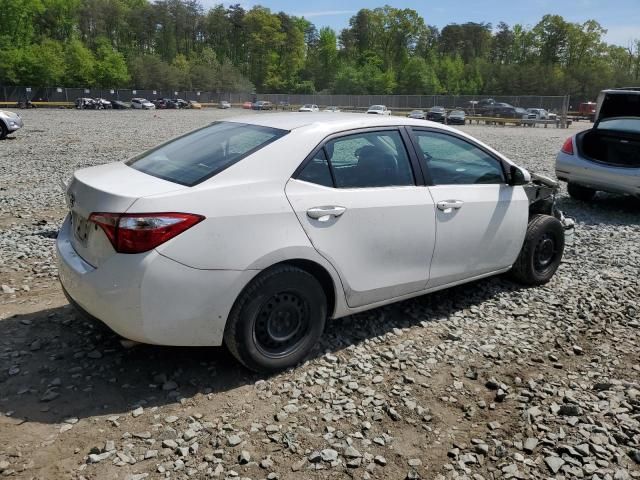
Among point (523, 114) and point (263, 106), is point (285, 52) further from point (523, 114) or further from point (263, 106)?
point (523, 114)

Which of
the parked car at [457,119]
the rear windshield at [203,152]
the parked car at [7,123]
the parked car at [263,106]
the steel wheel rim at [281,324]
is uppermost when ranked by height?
the parked car at [263,106]

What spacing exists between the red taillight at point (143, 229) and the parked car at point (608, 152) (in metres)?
7.84

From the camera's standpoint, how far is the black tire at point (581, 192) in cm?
989

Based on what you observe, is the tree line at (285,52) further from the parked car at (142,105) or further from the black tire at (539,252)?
the black tire at (539,252)

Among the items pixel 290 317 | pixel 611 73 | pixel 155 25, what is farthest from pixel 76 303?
pixel 155 25

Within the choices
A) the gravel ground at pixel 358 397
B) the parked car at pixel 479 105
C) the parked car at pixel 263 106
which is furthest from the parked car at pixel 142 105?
the gravel ground at pixel 358 397

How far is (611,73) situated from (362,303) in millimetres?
109086

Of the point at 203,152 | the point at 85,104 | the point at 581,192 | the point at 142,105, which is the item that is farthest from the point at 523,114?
the point at 203,152

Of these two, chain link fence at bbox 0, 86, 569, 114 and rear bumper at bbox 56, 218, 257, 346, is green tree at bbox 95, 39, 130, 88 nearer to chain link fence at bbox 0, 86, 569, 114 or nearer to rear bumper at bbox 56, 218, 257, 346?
chain link fence at bbox 0, 86, 569, 114

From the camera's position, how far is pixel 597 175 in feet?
29.2

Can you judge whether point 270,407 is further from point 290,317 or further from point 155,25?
point 155,25

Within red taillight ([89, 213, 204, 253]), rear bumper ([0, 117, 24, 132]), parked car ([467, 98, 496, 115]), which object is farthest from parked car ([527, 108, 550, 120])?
red taillight ([89, 213, 204, 253])

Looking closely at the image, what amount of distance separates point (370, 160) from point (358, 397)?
1.69 meters

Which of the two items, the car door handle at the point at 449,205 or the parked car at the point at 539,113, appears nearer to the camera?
the car door handle at the point at 449,205
